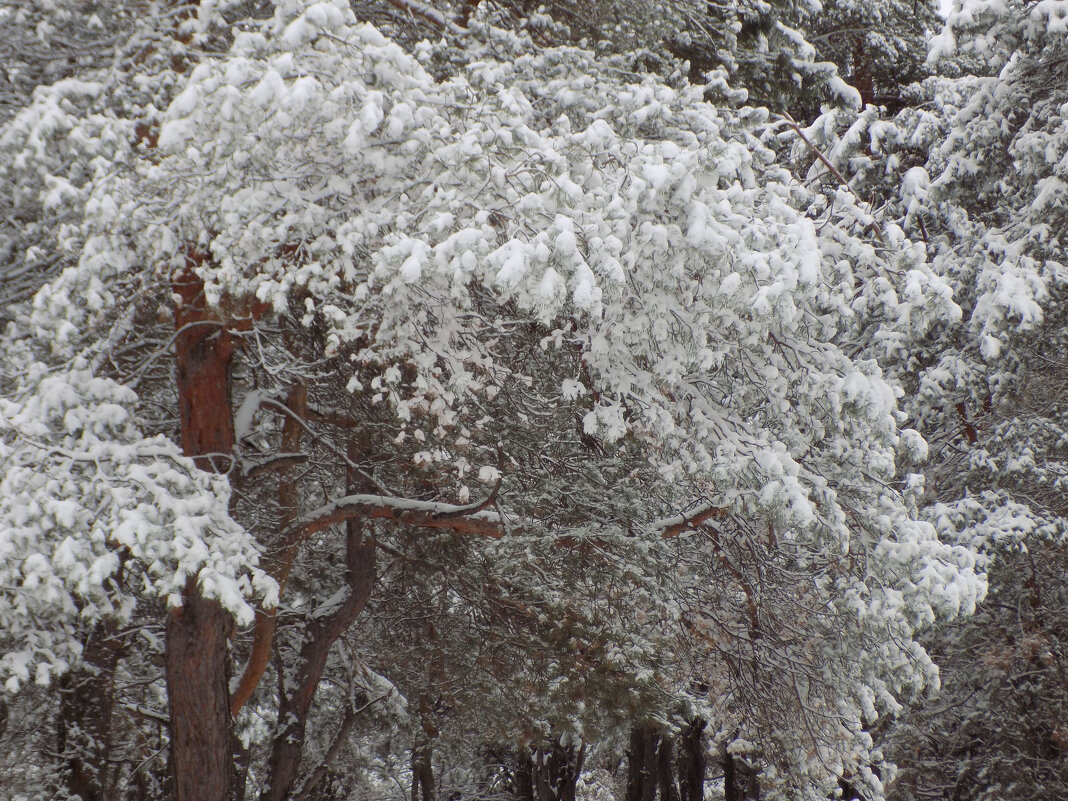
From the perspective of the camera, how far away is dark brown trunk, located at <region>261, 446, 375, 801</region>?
9.45 meters

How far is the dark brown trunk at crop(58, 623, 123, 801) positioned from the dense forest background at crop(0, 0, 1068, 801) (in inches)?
2.0

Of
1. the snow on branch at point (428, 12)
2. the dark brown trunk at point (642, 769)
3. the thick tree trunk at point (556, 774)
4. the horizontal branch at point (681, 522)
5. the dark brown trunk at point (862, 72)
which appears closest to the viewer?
the snow on branch at point (428, 12)

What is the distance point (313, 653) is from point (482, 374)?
469 cm

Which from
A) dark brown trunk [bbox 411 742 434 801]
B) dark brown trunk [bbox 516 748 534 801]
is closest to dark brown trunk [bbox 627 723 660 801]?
dark brown trunk [bbox 516 748 534 801]

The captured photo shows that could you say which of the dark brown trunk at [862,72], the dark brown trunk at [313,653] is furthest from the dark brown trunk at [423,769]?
the dark brown trunk at [862,72]

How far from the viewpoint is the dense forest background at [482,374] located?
207 inches

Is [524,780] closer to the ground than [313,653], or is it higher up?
closer to the ground

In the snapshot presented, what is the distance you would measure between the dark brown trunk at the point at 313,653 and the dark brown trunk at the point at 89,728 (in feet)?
5.44

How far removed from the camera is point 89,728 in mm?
9555

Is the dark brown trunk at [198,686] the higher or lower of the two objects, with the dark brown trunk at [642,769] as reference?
higher

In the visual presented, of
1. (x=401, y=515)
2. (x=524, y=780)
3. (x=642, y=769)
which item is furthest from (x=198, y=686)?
(x=524, y=780)

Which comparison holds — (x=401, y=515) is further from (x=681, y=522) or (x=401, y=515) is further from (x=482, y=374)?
(x=681, y=522)

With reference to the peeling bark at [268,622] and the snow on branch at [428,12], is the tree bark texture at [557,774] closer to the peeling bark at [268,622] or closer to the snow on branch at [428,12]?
the peeling bark at [268,622]

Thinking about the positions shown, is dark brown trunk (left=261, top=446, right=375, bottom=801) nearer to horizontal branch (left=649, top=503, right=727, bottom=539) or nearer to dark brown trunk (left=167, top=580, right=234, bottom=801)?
dark brown trunk (left=167, top=580, right=234, bottom=801)
